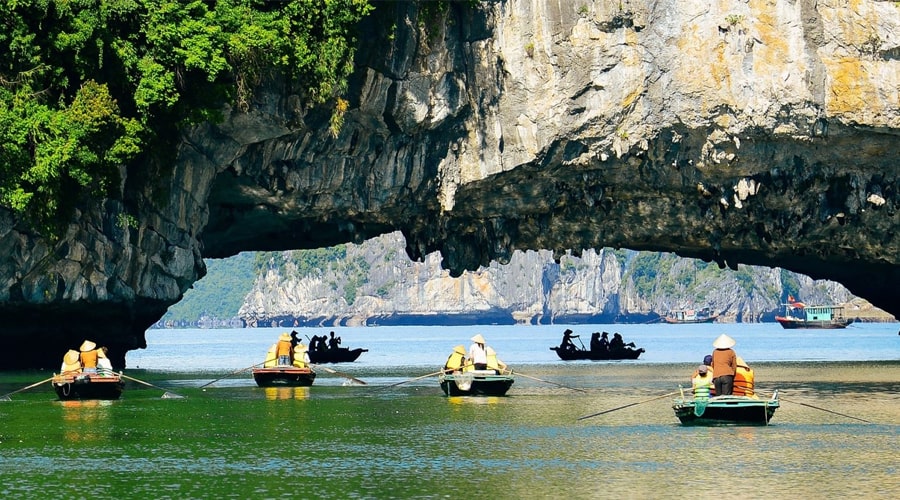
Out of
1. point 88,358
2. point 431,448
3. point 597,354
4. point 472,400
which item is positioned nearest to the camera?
point 431,448

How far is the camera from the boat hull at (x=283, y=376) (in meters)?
33.9

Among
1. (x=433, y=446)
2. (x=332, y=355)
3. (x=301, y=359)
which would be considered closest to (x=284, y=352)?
(x=301, y=359)

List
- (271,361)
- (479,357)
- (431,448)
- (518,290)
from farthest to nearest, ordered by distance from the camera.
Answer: (518,290), (271,361), (479,357), (431,448)

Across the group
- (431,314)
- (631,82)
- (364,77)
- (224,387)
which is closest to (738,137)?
(631,82)

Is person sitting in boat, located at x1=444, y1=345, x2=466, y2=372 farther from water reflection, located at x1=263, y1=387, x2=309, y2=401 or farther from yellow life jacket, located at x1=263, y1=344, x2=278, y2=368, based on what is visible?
yellow life jacket, located at x1=263, y1=344, x2=278, y2=368

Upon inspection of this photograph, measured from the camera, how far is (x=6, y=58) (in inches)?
1271

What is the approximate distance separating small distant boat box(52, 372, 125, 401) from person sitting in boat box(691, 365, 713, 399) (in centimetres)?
1233

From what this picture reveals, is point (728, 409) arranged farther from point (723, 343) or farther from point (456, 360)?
point (456, 360)

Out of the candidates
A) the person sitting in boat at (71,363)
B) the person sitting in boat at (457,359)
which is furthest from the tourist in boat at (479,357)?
the person sitting in boat at (71,363)

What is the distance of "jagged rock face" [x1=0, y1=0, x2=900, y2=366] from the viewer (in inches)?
1414

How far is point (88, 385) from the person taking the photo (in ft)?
96.6

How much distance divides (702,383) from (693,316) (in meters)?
146

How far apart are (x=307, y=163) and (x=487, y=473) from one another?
821 inches

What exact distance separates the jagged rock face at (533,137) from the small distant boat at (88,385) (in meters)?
6.15
